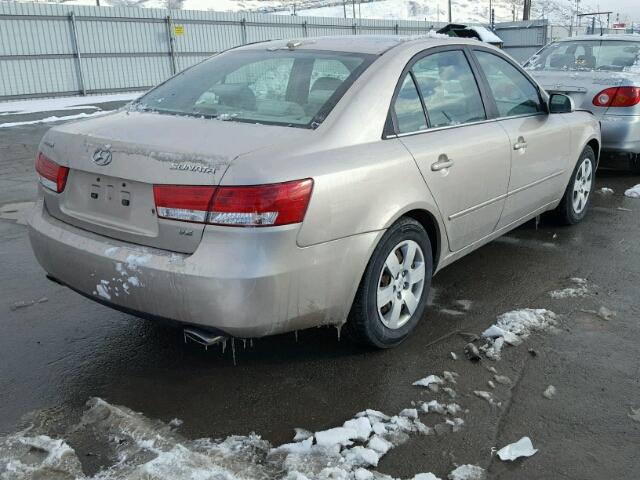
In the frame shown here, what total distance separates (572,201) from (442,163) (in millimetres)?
2472

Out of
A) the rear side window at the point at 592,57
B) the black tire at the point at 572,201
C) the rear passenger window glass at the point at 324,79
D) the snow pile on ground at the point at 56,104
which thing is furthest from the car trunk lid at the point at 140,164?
the snow pile on ground at the point at 56,104

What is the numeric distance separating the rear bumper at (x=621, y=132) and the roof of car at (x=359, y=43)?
3834 millimetres

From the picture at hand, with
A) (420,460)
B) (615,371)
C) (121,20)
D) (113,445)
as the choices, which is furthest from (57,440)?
(121,20)

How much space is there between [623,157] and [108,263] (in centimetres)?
828

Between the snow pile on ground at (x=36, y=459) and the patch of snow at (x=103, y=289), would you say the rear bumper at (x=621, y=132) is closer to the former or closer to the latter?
the patch of snow at (x=103, y=289)

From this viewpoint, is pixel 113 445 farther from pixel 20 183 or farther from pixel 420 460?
pixel 20 183

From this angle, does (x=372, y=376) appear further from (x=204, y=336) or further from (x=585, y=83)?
(x=585, y=83)

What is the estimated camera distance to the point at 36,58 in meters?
19.5

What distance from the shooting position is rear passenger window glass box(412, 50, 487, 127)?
139 inches

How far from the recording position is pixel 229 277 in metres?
2.54

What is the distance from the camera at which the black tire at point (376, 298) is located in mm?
3043

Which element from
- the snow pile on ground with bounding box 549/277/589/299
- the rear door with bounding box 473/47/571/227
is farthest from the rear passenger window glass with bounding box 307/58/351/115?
the snow pile on ground with bounding box 549/277/589/299

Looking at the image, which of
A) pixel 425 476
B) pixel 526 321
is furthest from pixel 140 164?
pixel 526 321

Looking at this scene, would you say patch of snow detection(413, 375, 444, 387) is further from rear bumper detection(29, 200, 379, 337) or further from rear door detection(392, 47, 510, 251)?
rear door detection(392, 47, 510, 251)
